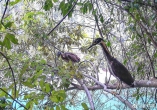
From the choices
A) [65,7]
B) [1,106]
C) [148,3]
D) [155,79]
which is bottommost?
[1,106]

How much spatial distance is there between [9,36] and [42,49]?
2728 mm

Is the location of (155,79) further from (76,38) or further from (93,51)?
(76,38)

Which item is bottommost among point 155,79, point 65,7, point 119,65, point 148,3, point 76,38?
point 155,79

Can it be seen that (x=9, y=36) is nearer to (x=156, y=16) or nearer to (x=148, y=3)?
(x=148, y=3)

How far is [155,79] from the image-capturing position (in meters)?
1.69

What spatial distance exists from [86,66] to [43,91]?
106 inches

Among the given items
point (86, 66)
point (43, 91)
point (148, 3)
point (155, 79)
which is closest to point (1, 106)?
point (43, 91)

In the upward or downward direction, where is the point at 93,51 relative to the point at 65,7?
upward

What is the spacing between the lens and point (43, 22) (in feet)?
10.4

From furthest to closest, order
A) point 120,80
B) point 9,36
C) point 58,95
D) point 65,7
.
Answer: point 120,80 → point 65,7 → point 58,95 → point 9,36

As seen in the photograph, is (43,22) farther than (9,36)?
Yes

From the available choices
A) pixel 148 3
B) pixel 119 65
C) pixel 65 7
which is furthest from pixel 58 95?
pixel 119 65

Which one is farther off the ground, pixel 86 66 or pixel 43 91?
pixel 86 66

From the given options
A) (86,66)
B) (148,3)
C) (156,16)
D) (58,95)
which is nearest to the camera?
(58,95)
